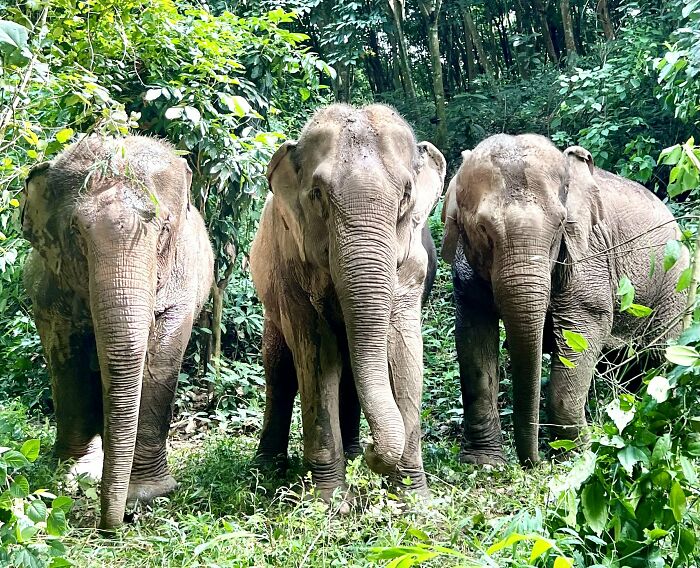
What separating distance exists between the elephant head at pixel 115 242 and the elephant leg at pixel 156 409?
1.22 ft

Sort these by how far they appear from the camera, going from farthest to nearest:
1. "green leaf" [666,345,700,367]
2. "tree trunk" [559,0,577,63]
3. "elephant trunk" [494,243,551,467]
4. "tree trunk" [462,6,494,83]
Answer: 1. "tree trunk" [462,6,494,83]
2. "tree trunk" [559,0,577,63]
3. "elephant trunk" [494,243,551,467]
4. "green leaf" [666,345,700,367]

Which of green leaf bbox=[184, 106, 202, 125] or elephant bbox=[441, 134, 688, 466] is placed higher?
green leaf bbox=[184, 106, 202, 125]

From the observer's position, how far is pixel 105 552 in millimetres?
4633

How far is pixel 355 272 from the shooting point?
4.98m

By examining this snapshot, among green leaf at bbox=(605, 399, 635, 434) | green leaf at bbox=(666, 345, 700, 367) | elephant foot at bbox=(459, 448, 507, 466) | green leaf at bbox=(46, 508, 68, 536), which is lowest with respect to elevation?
elephant foot at bbox=(459, 448, 507, 466)

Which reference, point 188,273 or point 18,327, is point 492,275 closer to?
point 188,273

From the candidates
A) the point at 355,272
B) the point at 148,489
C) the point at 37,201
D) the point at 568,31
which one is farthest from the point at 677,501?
the point at 568,31

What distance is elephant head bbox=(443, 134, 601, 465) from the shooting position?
20.7ft

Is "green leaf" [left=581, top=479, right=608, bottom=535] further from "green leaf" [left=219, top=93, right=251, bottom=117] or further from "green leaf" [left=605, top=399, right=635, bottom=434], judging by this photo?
"green leaf" [left=219, top=93, right=251, bottom=117]

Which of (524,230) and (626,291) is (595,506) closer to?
(626,291)

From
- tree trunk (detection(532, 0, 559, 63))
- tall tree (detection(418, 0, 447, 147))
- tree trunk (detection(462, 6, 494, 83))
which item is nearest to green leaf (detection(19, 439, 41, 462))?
tall tree (detection(418, 0, 447, 147))

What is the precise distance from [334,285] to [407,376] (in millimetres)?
809

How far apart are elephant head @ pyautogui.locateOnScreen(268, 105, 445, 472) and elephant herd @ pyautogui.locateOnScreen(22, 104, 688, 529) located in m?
0.01

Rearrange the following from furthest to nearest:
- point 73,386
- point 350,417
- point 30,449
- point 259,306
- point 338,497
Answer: point 259,306 < point 350,417 < point 73,386 < point 338,497 < point 30,449
